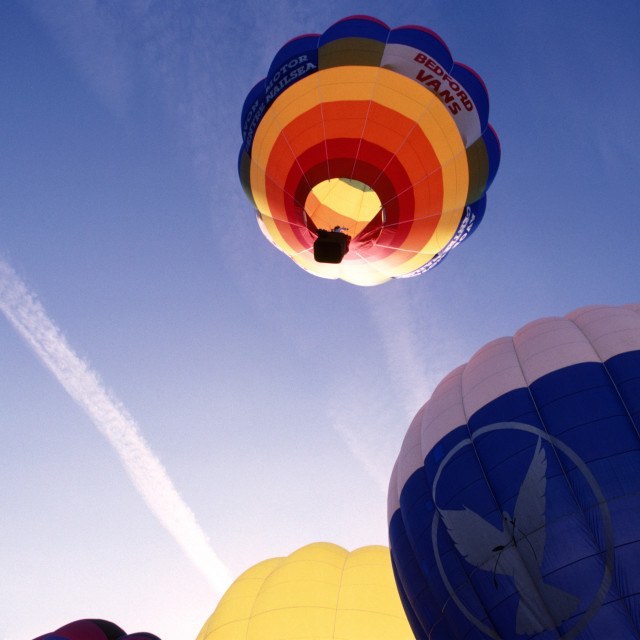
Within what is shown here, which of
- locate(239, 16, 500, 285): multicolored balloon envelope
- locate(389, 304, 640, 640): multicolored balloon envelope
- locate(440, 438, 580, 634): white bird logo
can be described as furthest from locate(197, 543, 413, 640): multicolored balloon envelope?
locate(239, 16, 500, 285): multicolored balloon envelope

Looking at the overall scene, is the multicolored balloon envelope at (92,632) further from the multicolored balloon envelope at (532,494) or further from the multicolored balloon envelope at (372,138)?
the multicolored balloon envelope at (372,138)

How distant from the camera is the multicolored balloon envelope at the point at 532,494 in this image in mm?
4680

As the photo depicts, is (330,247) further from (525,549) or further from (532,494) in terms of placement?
(525,549)

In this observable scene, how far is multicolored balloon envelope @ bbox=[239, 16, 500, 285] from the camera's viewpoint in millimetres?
7191

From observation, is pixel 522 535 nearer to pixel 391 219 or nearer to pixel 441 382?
pixel 441 382

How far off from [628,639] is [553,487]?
1177mm

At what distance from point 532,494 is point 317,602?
3.55 metres

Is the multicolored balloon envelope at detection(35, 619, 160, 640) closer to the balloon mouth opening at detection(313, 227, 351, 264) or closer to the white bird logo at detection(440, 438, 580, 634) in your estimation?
the white bird logo at detection(440, 438, 580, 634)

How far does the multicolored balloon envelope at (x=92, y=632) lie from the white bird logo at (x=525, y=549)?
5265mm

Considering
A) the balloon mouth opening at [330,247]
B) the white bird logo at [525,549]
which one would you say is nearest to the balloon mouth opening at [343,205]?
the balloon mouth opening at [330,247]

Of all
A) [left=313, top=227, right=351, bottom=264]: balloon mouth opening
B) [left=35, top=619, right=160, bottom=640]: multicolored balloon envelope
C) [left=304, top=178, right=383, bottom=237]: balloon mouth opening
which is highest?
[left=304, top=178, right=383, bottom=237]: balloon mouth opening

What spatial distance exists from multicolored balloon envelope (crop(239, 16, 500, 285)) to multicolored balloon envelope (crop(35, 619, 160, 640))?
5785 millimetres

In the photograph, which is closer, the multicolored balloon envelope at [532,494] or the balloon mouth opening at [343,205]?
the multicolored balloon envelope at [532,494]

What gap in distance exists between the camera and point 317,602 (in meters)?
7.33
